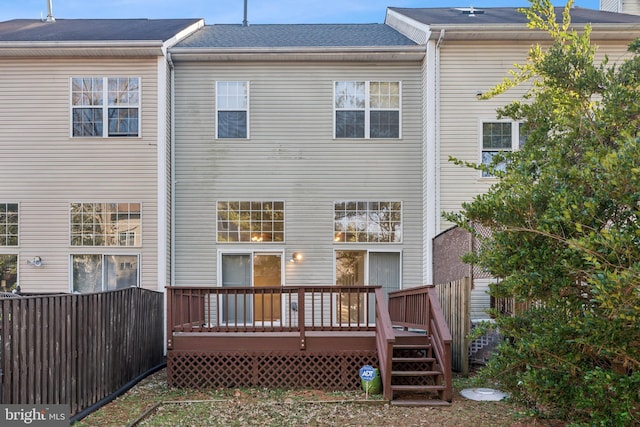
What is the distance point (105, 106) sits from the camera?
1060 cm

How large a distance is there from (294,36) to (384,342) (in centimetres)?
773

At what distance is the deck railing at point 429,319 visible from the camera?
6.72 meters

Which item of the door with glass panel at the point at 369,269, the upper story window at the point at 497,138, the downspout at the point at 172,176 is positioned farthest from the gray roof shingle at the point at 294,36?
the door with glass panel at the point at 369,269

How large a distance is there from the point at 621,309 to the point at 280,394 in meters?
5.11

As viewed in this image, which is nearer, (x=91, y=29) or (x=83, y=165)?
(x=83, y=165)

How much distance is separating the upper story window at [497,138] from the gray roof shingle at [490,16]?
2004 millimetres

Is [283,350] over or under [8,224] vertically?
under

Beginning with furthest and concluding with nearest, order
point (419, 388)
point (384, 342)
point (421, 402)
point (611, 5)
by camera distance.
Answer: point (611, 5), point (384, 342), point (419, 388), point (421, 402)

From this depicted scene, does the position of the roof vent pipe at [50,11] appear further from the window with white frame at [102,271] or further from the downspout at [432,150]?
the downspout at [432,150]

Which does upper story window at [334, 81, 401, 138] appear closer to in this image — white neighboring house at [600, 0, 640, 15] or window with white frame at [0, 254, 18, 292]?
window with white frame at [0, 254, 18, 292]

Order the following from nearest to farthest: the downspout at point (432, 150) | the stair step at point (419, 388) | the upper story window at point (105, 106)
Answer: the stair step at point (419, 388) < the downspout at point (432, 150) < the upper story window at point (105, 106)

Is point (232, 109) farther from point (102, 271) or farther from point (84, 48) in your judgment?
point (102, 271)

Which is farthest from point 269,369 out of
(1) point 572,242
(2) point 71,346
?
(1) point 572,242

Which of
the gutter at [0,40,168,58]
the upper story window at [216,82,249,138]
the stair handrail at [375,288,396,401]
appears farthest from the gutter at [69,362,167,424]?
the gutter at [0,40,168,58]
